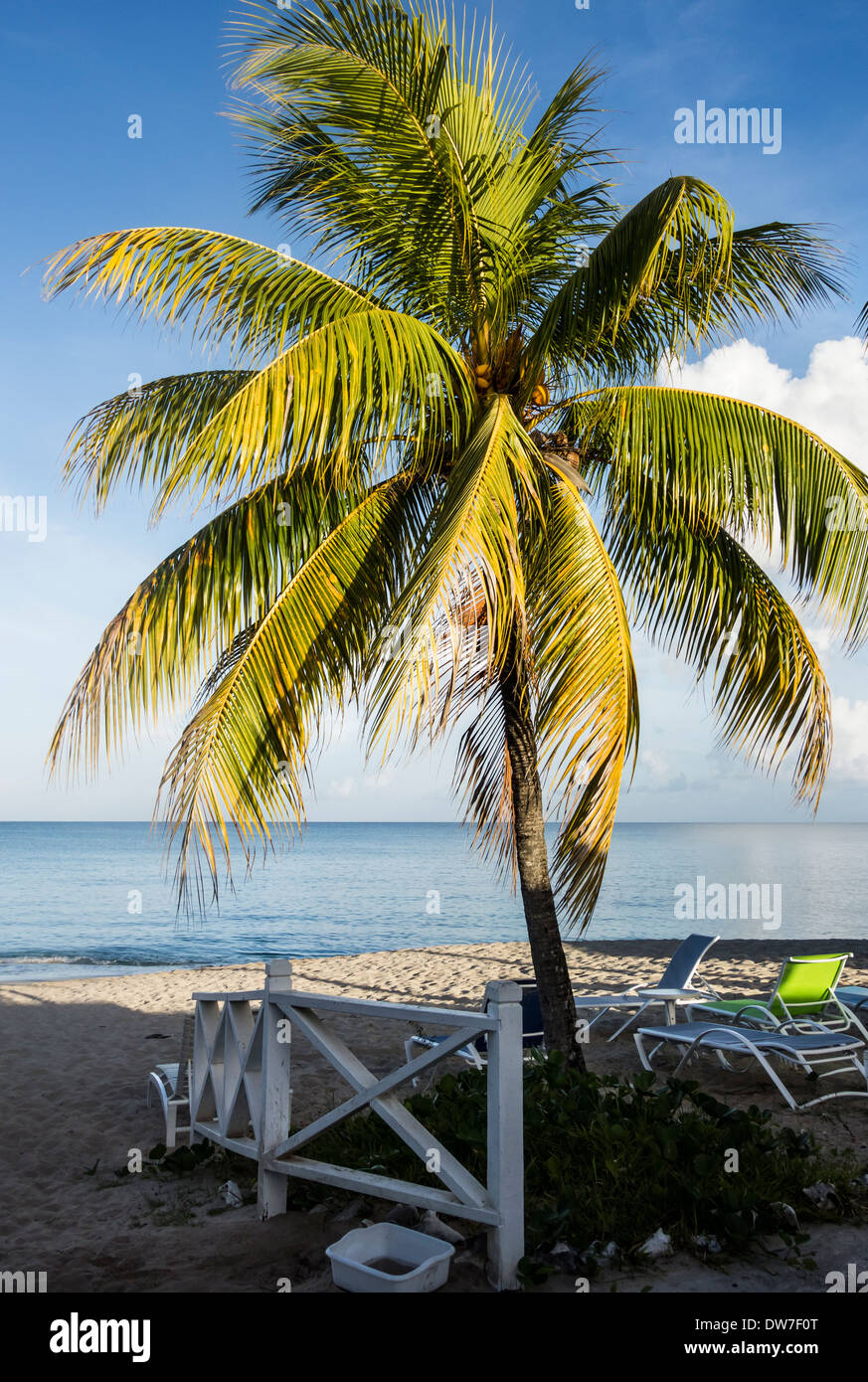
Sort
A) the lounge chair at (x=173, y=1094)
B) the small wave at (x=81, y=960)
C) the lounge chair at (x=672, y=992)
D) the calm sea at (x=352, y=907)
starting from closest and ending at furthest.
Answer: the lounge chair at (x=173, y=1094) → the lounge chair at (x=672, y=992) → the small wave at (x=81, y=960) → the calm sea at (x=352, y=907)

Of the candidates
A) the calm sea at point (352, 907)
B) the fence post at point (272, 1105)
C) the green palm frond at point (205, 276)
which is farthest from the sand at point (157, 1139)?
the green palm frond at point (205, 276)

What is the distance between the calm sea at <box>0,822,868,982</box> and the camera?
2667cm

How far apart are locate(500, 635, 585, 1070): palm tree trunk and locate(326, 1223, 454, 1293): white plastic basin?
8.23 feet

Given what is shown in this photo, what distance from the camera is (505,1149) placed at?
3.38m

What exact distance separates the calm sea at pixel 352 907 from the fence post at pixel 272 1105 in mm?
4989

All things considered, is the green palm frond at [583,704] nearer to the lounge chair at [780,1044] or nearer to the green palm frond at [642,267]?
the green palm frond at [642,267]

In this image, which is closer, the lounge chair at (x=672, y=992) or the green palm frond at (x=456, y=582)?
the green palm frond at (x=456, y=582)

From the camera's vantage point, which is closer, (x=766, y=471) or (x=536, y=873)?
(x=766, y=471)

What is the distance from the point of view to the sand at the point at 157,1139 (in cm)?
359

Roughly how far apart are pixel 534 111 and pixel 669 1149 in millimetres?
6338

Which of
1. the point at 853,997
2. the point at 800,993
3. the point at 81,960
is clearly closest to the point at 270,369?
the point at 800,993

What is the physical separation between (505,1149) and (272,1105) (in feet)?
4.73

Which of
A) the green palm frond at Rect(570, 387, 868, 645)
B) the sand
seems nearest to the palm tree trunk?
the sand

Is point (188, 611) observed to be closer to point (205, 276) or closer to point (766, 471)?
point (205, 276)
